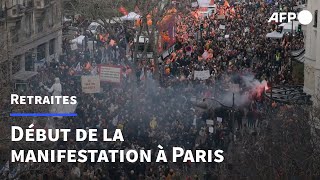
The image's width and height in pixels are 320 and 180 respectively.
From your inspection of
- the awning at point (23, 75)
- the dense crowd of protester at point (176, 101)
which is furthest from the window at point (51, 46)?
the awning at point (23, 75)

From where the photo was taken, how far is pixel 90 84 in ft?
97.7

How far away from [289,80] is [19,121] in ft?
56.2

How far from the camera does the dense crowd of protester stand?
22547 mm

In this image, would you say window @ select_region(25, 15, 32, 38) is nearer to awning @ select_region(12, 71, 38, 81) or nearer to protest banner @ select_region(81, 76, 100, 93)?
awning @ select_region(12, 71, 38, 81)

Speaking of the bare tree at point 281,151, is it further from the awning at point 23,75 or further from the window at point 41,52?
the window at point 41,52

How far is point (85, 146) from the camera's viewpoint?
23859mm

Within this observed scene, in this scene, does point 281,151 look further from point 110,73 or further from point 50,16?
point 50,16

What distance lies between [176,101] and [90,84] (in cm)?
348

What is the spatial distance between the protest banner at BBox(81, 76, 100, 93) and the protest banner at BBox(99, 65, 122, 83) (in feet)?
6.94

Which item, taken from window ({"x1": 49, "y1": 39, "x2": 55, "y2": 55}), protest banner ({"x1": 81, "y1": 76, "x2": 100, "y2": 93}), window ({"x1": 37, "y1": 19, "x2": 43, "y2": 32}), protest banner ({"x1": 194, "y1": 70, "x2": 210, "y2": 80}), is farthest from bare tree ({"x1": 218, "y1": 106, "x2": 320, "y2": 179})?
window ({"x1": 49, "y1": 39, "x2": 55, "y2": 55})

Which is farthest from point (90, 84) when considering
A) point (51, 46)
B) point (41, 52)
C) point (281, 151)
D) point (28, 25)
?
point (51, 46)

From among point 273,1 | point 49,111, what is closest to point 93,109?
point 49,111

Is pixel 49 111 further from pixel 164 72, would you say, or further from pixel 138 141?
pixel 164 72

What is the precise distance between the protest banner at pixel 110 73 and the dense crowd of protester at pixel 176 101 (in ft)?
1.80
